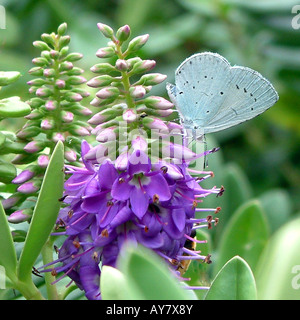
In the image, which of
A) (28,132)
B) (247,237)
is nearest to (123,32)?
(28,132)

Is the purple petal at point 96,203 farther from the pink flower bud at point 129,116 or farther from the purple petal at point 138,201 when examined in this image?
the pink flower bud at point 129,116

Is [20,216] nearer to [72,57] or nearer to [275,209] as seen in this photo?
[72,57]

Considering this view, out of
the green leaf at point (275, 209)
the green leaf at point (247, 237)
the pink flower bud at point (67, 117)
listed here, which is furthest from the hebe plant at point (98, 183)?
the green leaf at point (275, 209)

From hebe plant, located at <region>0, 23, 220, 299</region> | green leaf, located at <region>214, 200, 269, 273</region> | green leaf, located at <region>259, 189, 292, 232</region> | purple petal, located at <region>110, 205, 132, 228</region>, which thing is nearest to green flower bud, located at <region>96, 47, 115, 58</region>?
hebe plant, located at <region>0, 23, 220, 299</region>

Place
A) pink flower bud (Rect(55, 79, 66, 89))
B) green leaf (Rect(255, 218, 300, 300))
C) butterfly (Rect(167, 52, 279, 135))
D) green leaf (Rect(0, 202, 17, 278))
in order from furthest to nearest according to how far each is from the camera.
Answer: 1. butterfly (Rect(167, 52, 279, 135))
2. pink flower bud (Rect(55, 79, 66, 89))
3. green leaf (Rect(0, 202, 17, 278))
4. green leaf (Rect(255, 218, 300, 300))

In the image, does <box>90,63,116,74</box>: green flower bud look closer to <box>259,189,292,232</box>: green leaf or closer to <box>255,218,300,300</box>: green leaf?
<box>255,218,300,300</box>: green leaf

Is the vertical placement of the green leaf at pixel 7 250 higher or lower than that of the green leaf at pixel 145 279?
higher
